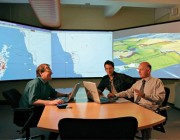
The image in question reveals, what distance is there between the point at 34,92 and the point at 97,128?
4.96 feet

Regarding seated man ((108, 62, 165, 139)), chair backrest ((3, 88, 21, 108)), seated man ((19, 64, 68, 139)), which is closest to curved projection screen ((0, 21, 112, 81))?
→ chair backrest ((3, 88, 21, 108))

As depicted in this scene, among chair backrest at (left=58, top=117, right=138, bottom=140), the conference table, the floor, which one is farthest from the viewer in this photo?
the floor

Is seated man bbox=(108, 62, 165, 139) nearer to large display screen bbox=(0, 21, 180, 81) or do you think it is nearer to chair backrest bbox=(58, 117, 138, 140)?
chair backrest bbox=(58, 117, 138, 140)

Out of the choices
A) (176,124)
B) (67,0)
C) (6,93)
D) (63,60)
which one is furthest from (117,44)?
(6,93)

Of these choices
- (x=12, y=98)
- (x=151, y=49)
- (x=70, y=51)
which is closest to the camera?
(x=12, y=98)

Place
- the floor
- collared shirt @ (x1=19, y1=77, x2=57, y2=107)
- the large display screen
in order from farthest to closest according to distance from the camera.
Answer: the large display screen
the floor
collared shirt @ (x1=19, y1=77, x2=57, y2=107)

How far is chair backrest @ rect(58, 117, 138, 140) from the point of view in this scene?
1.36 metres

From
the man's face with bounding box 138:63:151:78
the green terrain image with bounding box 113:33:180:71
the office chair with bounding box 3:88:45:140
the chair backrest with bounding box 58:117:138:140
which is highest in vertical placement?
the green terrain image with bounding box 113:33:180:71

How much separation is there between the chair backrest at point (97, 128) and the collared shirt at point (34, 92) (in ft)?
4.46

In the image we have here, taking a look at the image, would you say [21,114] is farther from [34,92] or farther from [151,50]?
[151,50]

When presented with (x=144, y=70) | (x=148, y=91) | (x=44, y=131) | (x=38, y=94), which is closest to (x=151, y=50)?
(x=144, y=70)

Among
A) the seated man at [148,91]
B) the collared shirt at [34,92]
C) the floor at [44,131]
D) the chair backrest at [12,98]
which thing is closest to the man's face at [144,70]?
the seated man at [148,91]

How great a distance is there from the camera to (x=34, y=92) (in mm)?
2676

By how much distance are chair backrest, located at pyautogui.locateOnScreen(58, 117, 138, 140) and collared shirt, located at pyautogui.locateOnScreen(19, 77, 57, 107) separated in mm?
1359
